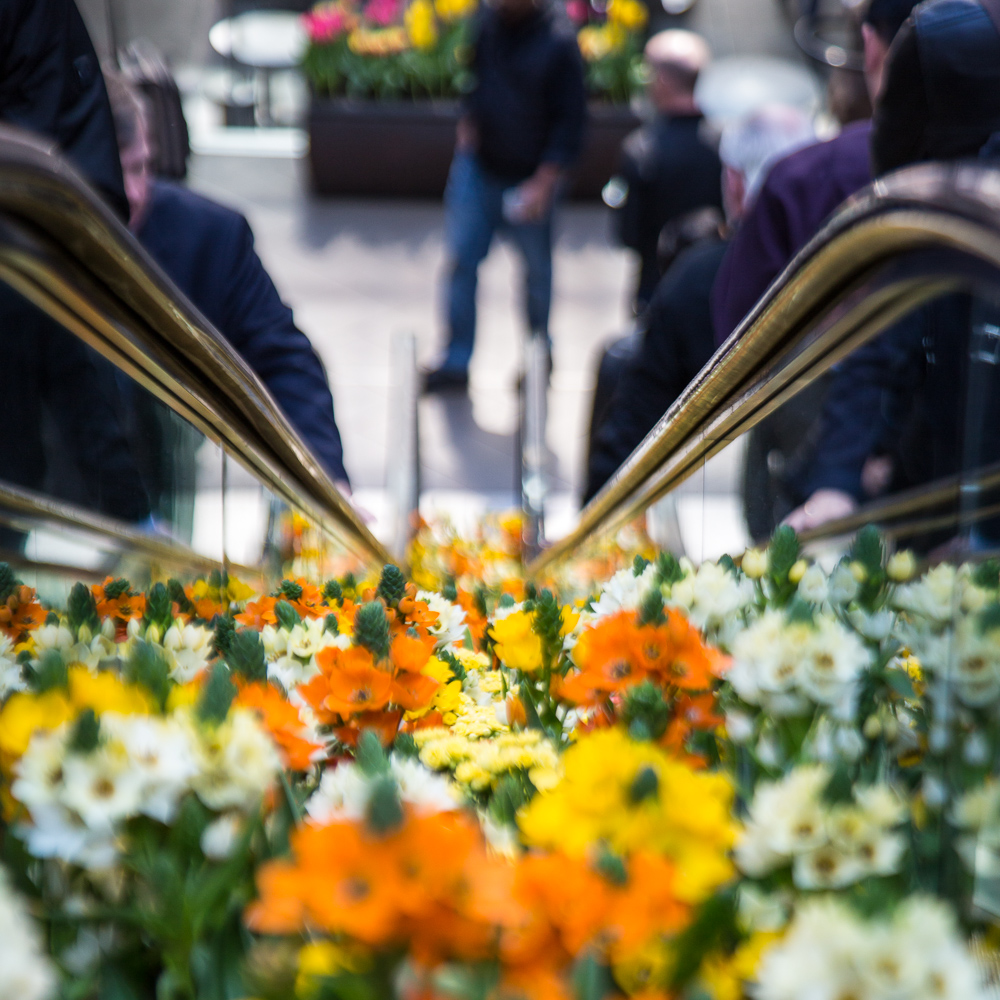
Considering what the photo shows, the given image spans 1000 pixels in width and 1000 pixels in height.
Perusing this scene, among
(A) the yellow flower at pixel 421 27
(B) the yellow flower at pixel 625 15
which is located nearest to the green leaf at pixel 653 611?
(A) the yellow flower at pixel 421 27

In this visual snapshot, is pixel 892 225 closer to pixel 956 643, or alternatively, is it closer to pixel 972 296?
pixel 972 296

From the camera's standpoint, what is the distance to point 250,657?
112cm

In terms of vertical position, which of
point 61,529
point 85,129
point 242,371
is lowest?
point 61,529

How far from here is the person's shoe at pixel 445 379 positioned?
7027mm

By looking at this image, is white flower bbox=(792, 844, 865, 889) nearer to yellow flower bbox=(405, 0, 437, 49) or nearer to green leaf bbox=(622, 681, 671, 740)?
green leaf bbox=(622, 681, 671, 740)

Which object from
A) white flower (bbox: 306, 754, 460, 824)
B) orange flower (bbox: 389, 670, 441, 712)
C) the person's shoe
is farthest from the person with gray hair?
the person's shoe

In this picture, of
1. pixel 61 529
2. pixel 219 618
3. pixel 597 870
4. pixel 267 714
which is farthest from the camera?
pixel 61 529

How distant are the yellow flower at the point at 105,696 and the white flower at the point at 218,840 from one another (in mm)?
122

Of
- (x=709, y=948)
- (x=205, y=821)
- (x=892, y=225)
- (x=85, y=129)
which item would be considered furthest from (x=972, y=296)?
(x=85, y=129)

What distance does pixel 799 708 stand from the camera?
0.97m

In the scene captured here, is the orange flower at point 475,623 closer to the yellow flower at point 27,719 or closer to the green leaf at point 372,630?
the green leaf at point 372,630

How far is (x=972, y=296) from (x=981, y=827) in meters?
0.50

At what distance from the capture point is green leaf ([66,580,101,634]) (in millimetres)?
1310

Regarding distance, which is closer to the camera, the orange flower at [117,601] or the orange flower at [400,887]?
the orange flower at [400,887]
